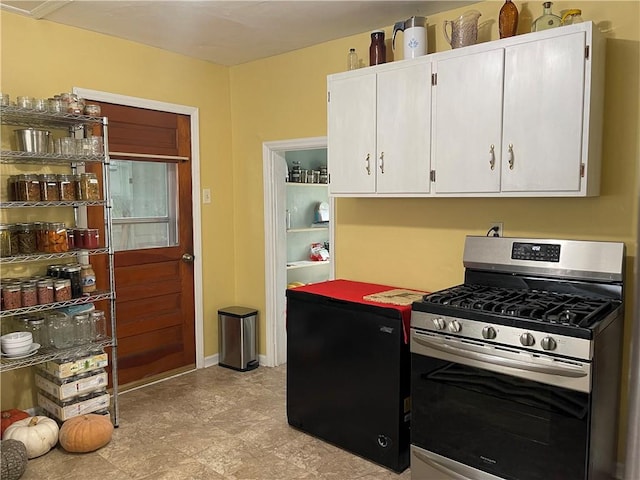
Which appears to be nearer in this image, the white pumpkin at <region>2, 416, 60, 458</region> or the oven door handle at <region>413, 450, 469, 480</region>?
the oven door handle at <region>413, 450, 469, 480</region>

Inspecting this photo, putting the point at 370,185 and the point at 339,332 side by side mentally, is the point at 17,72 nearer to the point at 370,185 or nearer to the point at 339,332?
the point at 370,185

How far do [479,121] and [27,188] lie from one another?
248 centimetres

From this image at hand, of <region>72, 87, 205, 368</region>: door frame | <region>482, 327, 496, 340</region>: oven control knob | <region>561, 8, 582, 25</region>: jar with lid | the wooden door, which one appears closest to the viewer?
<region>482, 327, 496, 340</region>: oven control knob

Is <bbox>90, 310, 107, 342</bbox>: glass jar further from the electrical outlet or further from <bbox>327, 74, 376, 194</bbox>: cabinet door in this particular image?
the electrical outlet

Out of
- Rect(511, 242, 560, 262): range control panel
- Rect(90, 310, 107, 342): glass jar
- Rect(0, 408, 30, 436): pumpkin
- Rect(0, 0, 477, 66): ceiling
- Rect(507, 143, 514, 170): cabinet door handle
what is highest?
Rect(0, 0, 477, 66): ceiling

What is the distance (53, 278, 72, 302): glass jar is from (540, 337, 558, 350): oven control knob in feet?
8.33

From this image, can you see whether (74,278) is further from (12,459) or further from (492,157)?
(492,157)

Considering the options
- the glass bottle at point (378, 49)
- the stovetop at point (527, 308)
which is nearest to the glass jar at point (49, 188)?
the glass bottle at point (378, 49)

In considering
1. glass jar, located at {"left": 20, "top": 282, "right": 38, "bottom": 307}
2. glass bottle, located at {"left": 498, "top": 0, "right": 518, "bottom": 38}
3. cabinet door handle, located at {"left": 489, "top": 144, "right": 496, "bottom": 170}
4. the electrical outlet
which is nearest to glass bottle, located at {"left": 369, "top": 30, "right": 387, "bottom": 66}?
glass bottle, located at {"left": 498, "top": 0, "right": 518, "bottom": 38}

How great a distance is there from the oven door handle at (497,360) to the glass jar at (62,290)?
6.57 feet

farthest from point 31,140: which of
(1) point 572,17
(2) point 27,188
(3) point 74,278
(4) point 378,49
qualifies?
(1) point 572,17

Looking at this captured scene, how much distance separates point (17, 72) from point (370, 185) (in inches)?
87.2

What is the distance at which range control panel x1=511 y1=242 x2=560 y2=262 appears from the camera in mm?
2572

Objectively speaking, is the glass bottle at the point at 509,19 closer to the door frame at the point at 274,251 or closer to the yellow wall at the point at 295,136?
the yellow wall at the point at 295,136
